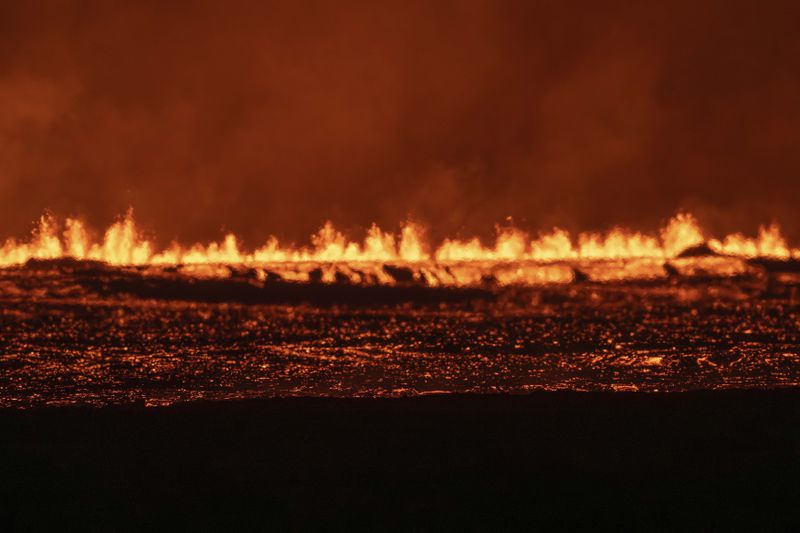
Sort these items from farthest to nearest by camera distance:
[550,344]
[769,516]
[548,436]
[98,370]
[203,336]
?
[203,336], [550,344], [98,370], [548,436], [769,516]

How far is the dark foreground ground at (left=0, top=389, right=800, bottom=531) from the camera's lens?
9.66 metres

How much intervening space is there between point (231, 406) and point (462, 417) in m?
4.75

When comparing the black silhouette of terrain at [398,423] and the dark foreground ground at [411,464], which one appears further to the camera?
the black silhouette of terrain at [398,423]

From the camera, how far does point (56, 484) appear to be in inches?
425

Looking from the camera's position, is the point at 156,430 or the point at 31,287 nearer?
the point at 156,430

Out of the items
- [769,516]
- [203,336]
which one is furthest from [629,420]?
[203,336]

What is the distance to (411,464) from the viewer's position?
1160cm

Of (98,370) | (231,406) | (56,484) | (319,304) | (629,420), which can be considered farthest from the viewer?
(319,304)

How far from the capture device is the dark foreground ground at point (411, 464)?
966 cm

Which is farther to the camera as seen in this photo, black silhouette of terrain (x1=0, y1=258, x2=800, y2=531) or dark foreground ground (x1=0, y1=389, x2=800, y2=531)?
black silhouette of terrain (x1=0, y1=258, x2=800, y2=531)

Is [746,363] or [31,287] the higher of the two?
[31,287]

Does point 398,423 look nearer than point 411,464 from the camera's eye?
No

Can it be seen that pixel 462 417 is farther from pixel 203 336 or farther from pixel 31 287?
pixel 31 287

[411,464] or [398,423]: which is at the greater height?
[398,423]
